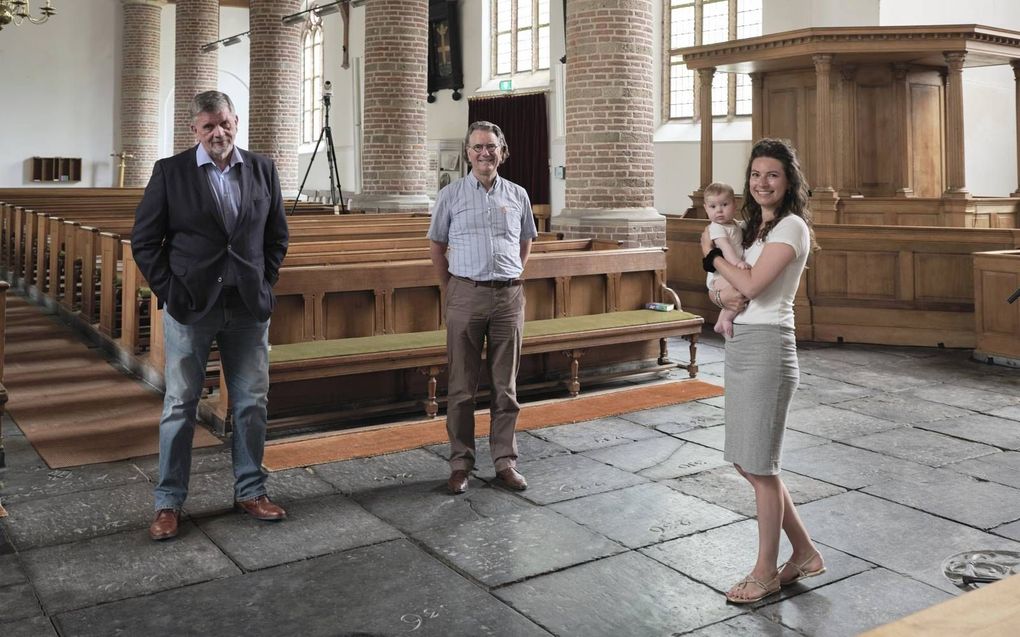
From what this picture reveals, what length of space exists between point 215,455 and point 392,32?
8.49m

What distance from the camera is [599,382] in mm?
6992

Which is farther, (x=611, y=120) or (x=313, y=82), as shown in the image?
(x=313, y=82)

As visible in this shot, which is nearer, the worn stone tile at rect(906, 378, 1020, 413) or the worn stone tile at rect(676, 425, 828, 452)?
the worn stone tile at rect(676, 425, 828, 452)

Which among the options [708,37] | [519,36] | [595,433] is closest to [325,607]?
[595,433]

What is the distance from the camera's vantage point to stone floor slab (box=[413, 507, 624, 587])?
141 inches

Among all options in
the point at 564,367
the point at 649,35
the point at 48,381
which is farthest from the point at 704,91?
the point at 48,381

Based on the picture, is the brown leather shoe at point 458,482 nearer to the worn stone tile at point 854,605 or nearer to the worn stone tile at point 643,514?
the worn stone tile at point 643,514

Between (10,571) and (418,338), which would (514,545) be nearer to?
(10,571)

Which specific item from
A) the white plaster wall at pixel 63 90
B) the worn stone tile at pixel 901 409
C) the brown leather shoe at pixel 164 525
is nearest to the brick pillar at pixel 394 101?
the worn stone tile at pixel 901 409

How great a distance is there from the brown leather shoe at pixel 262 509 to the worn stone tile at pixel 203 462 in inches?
29.7

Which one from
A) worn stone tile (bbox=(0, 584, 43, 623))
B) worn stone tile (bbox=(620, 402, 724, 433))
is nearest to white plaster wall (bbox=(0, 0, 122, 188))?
worn stone tile (bbox=(620, 402, 724, 433))

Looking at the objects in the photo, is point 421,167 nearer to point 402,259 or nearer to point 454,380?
point 402,259

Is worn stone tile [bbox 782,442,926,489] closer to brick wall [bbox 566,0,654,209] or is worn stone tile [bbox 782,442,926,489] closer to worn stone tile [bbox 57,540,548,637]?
worn stone tile [bbox 57,540,548,637]

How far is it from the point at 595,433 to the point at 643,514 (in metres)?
1.44
